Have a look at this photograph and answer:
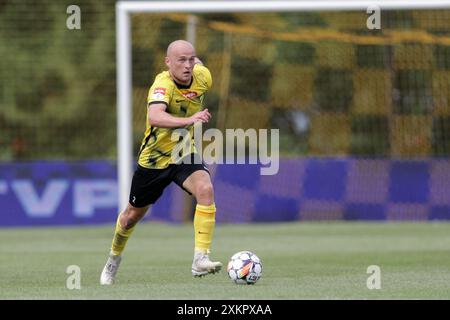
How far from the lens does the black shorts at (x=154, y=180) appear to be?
1098 centimetres

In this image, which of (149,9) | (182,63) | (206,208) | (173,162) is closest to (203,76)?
(182,63)

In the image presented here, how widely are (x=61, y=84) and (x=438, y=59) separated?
13433 millimetres

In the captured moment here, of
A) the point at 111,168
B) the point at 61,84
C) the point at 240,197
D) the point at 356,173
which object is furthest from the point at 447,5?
the point at 61,84

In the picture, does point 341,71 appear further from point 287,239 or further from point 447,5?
point 287,239

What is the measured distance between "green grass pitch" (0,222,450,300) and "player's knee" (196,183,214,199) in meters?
0.84

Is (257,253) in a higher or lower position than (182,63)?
lower

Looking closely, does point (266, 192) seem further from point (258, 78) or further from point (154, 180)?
point (154, 180)

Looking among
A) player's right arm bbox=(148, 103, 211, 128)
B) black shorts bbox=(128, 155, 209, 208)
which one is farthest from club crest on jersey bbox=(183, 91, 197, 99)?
black shorts bbox=(128, 155, 209, 208)

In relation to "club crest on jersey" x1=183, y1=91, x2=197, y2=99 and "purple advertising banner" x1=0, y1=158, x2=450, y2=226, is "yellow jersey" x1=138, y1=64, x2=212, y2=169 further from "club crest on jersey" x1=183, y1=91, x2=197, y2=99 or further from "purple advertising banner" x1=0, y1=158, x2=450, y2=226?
"purple advertising banner" x1=0, y1=158, x2=450, y2=226

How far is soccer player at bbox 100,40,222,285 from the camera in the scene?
1072 cm

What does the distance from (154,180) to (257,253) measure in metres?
4.96

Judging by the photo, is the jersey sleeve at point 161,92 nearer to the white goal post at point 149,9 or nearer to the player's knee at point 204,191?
the player's knee at point 204,191

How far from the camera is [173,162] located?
1107 cm

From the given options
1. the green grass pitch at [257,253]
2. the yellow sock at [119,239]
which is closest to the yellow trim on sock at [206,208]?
the green grass pitch at [257,253]
